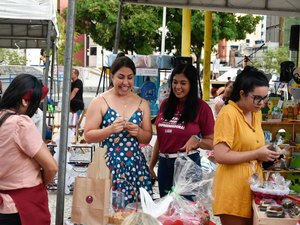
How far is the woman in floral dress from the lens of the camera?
4473 mm

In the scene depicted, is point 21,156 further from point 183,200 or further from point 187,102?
point 187,102

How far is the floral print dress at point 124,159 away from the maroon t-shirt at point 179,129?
0.31 meters

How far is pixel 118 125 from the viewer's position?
4.33m

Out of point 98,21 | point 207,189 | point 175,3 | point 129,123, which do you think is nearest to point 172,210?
point 207,189

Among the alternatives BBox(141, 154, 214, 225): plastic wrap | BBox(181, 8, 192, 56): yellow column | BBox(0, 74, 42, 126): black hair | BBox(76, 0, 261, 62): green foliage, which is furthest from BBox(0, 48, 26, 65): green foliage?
BBox(0, 74, 42, 126): black hair

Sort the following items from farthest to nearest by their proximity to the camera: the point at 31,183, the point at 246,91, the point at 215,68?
the point at 215,68 < the point at 246,91 < the point at 31,183

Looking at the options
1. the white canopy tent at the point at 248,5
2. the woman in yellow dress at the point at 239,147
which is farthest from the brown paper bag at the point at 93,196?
the white canopy tent at the point at 248,5

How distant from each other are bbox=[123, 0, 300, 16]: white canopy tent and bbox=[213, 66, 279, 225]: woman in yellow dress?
516 cm

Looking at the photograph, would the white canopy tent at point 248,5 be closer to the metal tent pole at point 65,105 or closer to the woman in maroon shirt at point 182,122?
the woman in maroon shirt at point 182,122

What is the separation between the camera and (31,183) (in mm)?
3820

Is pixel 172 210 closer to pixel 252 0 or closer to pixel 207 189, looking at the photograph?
pixel 207 189

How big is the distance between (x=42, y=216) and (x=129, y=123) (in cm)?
92

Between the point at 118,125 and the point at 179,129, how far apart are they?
0.59 metres

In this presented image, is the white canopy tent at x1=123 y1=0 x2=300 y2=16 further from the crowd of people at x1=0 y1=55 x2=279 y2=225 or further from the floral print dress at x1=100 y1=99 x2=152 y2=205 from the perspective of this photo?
the floral print dress at x1=100 y1=99 x2=152 y2=205
